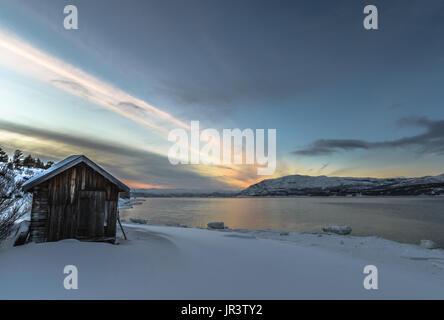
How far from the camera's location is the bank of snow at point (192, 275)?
19.9 ft

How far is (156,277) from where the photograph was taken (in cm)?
707

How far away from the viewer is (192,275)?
24.6 ft

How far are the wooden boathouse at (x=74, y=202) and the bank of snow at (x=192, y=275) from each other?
33.7 inches

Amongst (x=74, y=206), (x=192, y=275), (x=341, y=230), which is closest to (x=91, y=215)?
(x=74, y=206)

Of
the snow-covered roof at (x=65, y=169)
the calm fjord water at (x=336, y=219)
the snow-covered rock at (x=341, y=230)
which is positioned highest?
the snow-covered roof at (x=65, y=169)

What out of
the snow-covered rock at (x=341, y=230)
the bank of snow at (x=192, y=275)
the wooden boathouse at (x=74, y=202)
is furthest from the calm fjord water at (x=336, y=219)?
the wooden boathouse at (x=74, y=202)

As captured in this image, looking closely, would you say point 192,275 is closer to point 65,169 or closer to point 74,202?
point 74,202

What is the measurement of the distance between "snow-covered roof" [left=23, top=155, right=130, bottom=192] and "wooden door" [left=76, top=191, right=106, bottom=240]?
962 millimetres

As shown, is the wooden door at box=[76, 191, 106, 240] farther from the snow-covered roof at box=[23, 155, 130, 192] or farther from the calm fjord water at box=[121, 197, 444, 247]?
the calm fjord water at box=[121, 197, 444, 247]

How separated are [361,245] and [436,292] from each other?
9.31 metres

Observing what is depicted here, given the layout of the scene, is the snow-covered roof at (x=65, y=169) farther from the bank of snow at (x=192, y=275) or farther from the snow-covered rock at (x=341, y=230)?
the snow-covered rock at (x=341, y=230)

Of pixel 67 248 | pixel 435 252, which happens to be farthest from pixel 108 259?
pixel 435 252

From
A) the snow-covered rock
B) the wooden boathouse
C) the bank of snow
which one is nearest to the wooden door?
the wooden boathouse

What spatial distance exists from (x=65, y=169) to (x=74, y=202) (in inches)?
65.1
